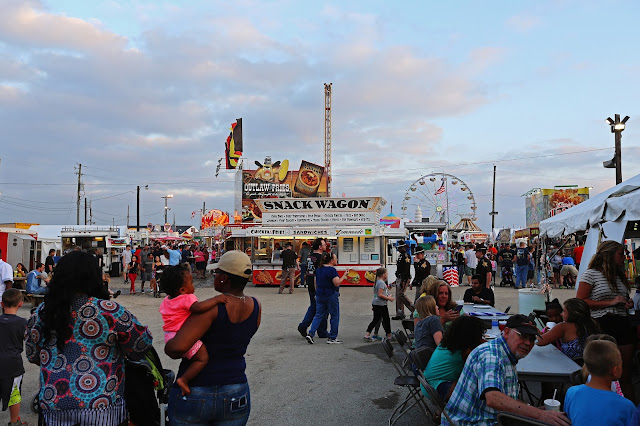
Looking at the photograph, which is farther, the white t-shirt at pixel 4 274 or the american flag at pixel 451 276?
the american flag at pixel 451 276

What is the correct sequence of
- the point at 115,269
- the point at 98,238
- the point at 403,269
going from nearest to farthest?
the point at 403,269, the point at 115,269, the point at 98,238

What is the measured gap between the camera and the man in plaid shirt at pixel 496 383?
2971 millimetres

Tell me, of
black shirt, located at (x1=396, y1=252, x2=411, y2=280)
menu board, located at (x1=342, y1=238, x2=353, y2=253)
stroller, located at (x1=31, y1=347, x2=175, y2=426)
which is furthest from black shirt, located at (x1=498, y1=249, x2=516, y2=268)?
stroller, located at (x1=31, y1=347, x2=175, y2=426)

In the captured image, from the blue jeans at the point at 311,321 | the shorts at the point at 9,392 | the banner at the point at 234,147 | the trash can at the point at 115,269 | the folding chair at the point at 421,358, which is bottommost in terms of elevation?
the trash can at the point at 115,269

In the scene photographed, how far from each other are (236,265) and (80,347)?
36.2 inches

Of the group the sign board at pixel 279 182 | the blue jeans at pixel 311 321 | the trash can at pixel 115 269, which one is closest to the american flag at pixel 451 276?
the blue jeans at pixel 311 321

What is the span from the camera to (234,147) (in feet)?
152

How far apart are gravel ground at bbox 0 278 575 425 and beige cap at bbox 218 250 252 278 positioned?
295cm

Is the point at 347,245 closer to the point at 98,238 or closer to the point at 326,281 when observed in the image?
the point at 326,281

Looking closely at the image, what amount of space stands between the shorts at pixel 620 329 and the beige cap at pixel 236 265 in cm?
427

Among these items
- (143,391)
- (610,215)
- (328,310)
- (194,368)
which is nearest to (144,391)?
(143,391)

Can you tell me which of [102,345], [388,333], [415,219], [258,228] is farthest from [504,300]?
[415,219]

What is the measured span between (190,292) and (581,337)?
396cm

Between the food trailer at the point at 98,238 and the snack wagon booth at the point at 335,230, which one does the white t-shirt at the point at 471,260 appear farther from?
the food trailer at the point at 98,238
